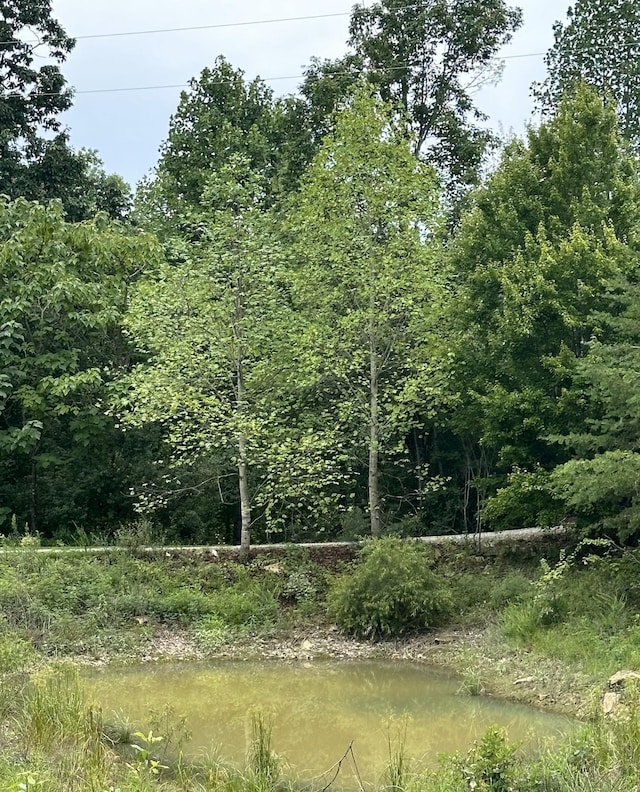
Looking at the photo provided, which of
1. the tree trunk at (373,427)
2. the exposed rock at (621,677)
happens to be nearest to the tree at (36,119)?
the tree trunk at (373,427)

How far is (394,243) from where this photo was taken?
579 inches

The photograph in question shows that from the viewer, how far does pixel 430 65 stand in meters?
23.2

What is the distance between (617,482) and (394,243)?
6504 millimetres

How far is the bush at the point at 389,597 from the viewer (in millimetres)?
11797

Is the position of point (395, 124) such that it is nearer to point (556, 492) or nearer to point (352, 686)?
point (556, 492)

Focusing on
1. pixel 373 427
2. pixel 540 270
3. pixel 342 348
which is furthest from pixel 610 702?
pixel 342 348

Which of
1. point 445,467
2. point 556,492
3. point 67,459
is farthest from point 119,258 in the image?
point 556,492

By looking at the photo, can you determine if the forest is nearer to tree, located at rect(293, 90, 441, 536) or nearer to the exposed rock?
tree, located at rect(293, 90, 441, 536)

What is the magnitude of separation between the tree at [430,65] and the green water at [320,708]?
15664 millimetres

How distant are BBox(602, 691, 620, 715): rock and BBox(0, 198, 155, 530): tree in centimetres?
1059

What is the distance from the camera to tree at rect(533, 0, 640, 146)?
22031mm

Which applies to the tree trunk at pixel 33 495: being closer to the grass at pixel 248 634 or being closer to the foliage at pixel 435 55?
the grass at pixel 248 634

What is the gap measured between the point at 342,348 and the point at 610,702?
27.5ft

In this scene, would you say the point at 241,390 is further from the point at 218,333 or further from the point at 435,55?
the point at 435,55
